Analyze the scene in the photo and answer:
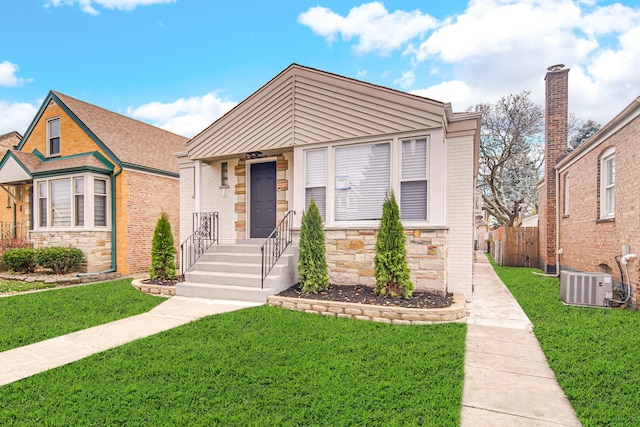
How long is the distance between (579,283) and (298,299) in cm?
521

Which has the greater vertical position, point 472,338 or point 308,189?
point 308,189

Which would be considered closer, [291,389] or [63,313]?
[291,389]

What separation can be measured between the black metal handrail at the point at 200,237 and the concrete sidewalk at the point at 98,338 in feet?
7.46

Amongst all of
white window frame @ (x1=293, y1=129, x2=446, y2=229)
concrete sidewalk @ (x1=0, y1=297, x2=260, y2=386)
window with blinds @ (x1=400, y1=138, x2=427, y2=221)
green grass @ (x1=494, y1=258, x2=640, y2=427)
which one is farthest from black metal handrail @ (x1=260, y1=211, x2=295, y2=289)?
green grass @ (x1=494, y1=258, x2=640, y2=427)

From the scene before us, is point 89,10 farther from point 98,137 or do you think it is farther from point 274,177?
point 274,177

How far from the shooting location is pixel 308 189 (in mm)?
7055

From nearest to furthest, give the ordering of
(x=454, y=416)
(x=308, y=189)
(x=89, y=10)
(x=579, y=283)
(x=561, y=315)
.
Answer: (x=454, y=416) < (x=561, y=315) < (x=579, y=283) < (x=308, y=189) < (x=89, y=10)

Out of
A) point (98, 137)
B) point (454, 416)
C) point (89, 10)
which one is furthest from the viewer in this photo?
point (89, 10)

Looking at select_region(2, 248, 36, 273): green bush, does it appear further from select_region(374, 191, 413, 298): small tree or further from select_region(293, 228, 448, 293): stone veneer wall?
select_region(374, 191, 413, 298): small tree

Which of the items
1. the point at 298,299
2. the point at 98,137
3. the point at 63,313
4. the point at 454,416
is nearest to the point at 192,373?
the point at 454,416

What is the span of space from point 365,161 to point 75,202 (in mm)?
9346

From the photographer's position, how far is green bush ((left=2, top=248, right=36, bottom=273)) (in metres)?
9.54

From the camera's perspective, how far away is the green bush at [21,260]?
9.54 meters

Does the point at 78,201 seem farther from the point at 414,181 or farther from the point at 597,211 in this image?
the point at 597,211
